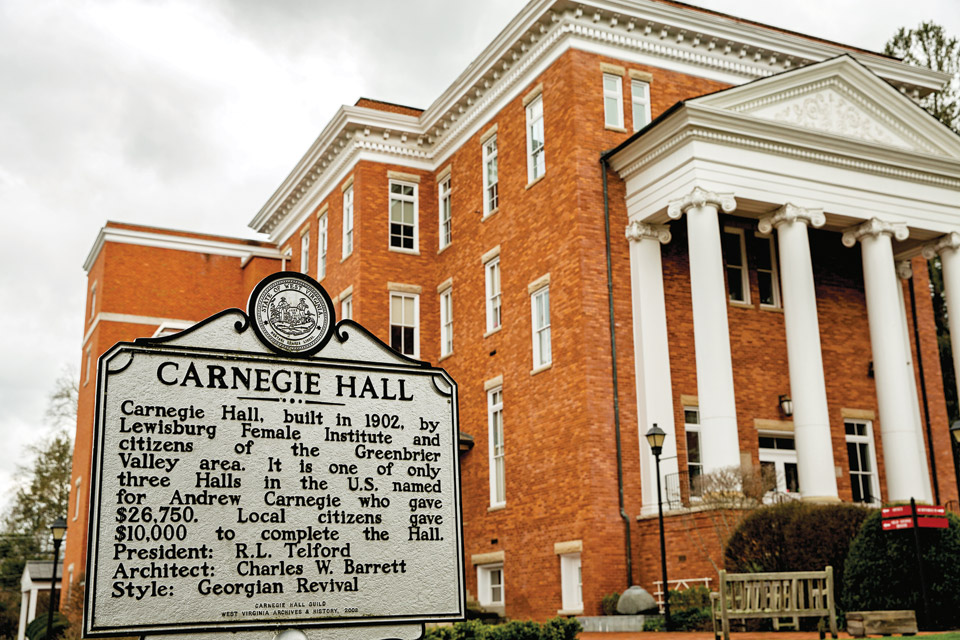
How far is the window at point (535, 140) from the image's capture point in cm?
2533

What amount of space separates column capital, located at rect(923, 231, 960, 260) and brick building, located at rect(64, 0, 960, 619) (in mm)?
245

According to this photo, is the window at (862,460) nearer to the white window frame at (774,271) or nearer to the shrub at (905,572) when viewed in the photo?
the white window frame at (774,271)

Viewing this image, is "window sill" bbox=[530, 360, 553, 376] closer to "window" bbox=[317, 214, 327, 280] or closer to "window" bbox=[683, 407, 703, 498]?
"window" bbox=[683, 407, 703, 498]

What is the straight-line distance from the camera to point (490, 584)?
25.9 metres

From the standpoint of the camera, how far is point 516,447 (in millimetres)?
24781

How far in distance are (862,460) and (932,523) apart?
12384 millimetres

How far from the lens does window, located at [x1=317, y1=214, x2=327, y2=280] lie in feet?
113

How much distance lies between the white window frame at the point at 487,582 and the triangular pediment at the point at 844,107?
12608 millimetres

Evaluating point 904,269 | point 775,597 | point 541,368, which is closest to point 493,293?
point 541,368

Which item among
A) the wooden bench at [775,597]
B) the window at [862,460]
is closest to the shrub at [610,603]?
the wooden bench at [775,597]

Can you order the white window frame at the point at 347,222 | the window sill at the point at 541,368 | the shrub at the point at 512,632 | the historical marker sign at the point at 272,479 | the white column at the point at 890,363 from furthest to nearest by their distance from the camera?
the white window frame at the point at 347,222
the window sill at the point at 541,368
the white column at the point at 890,363
the shrub at the point at 512,632
the historical marker sign at the point at 272,479

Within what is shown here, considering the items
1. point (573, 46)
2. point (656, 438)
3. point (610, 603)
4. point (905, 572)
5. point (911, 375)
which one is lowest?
point (610, 603)

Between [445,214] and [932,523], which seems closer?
[932,523]

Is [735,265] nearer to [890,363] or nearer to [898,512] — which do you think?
[890,363]
